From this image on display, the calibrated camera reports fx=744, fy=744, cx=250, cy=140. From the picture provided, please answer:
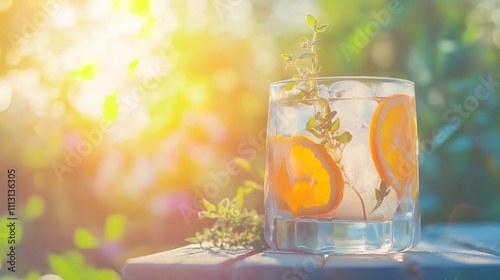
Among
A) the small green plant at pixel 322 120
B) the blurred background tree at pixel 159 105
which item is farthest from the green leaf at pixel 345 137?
the blurred background tree at pixel 159 105

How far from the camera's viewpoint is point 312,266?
136 cm

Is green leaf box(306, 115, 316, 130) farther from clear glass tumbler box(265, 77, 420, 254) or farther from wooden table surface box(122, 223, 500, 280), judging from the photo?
wooden table surface box(122, 223, 500, 280)

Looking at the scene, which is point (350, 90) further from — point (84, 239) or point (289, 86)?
point (84, 239)

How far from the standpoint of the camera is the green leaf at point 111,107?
228cm

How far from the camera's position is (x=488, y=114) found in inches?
105

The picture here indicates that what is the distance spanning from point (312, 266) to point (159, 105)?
1.14m

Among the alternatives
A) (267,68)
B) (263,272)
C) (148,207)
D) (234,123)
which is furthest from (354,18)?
(263,272)

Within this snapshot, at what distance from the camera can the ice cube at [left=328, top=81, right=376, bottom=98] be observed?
1.55 m

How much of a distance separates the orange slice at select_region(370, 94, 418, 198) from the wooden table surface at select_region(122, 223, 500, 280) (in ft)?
0.53

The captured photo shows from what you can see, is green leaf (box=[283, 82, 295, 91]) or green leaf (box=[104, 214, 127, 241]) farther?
green leaf (box=[104, 214, 127, 241])

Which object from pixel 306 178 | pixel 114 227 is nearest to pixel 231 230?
pixel 306 178

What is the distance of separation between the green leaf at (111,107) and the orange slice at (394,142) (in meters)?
0.99

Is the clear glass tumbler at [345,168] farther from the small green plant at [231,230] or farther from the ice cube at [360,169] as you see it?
the small green plant at [231,230]

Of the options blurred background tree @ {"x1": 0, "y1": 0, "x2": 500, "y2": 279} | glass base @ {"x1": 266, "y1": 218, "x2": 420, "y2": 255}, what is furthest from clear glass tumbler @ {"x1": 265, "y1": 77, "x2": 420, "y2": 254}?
blurred background tree @ {"x1": 0, "y1": 0, "x2": 500, "y2": 279}
